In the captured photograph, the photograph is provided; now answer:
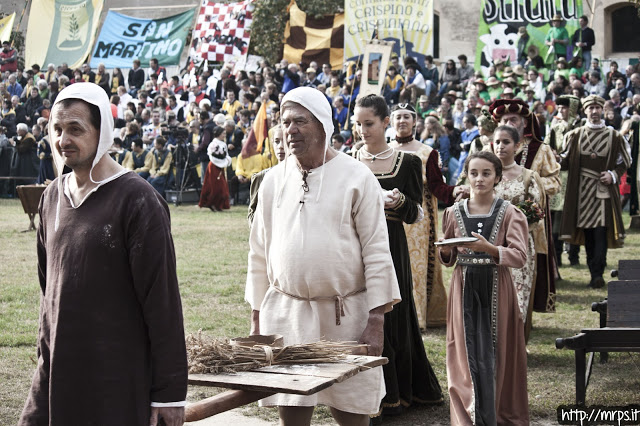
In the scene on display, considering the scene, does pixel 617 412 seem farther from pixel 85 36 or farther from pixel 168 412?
pixel 85 36

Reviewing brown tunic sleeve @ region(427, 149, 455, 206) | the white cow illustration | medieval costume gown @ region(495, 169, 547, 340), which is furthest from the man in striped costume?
the white cow illustration

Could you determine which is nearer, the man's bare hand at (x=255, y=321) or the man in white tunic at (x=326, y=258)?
the man in white tunic at (x=326, y=258)

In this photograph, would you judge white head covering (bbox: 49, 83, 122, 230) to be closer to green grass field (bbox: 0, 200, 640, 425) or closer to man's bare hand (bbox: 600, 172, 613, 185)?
green grass field (bbox: 0, 200, 640, 425)

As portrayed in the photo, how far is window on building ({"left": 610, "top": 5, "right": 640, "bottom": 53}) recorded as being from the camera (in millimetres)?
27391

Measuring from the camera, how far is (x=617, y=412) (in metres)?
5.50

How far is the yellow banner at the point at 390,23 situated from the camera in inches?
809

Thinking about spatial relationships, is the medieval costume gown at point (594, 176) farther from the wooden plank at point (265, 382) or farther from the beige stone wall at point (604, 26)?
the beige stone wall at point (604, 26)

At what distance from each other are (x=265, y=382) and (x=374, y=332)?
0.82 m

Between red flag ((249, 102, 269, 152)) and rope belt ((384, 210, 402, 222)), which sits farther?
red flag ((249, 102, 269, 152))

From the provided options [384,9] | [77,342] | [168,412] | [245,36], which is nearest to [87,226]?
[77,342]

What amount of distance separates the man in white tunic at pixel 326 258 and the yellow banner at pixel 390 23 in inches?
657

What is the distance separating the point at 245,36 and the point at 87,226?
24.2 metres

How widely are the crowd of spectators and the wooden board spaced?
12821 millimetres

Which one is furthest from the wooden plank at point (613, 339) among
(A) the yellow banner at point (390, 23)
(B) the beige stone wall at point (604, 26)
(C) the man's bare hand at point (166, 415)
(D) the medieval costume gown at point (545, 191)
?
(B) the beige stone wall at point (604, 26)
